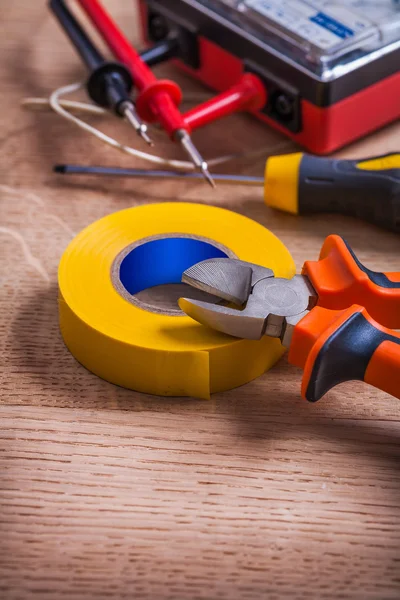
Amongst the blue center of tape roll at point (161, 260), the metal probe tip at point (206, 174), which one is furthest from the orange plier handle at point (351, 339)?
the metal probe tip at point (206, 174)

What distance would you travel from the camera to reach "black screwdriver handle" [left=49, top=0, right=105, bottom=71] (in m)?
0.91

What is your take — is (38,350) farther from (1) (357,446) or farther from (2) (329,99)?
(2) (329,99)

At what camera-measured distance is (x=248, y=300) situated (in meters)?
0.61

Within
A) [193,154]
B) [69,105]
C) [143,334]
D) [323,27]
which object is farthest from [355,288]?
[69,105]

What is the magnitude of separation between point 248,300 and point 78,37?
1.74 ft

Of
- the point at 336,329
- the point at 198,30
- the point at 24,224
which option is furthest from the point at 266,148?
the point at 336,329

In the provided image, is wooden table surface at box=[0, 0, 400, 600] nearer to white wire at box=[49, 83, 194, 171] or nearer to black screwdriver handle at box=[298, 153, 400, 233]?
black screwdriver handle at box=[298, 153, 400, 233]

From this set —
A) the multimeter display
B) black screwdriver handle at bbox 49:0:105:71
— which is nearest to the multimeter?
the multimeter display

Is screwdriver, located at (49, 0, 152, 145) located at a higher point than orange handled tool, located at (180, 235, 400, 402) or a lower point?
higher

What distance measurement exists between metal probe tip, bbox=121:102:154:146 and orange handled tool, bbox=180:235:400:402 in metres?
0.26

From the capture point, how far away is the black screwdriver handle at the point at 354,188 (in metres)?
0.77

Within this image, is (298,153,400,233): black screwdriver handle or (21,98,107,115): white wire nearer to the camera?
(298,153,400,233): black screwdriver handle

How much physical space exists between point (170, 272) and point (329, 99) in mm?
276

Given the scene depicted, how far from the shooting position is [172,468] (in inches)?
22.8
